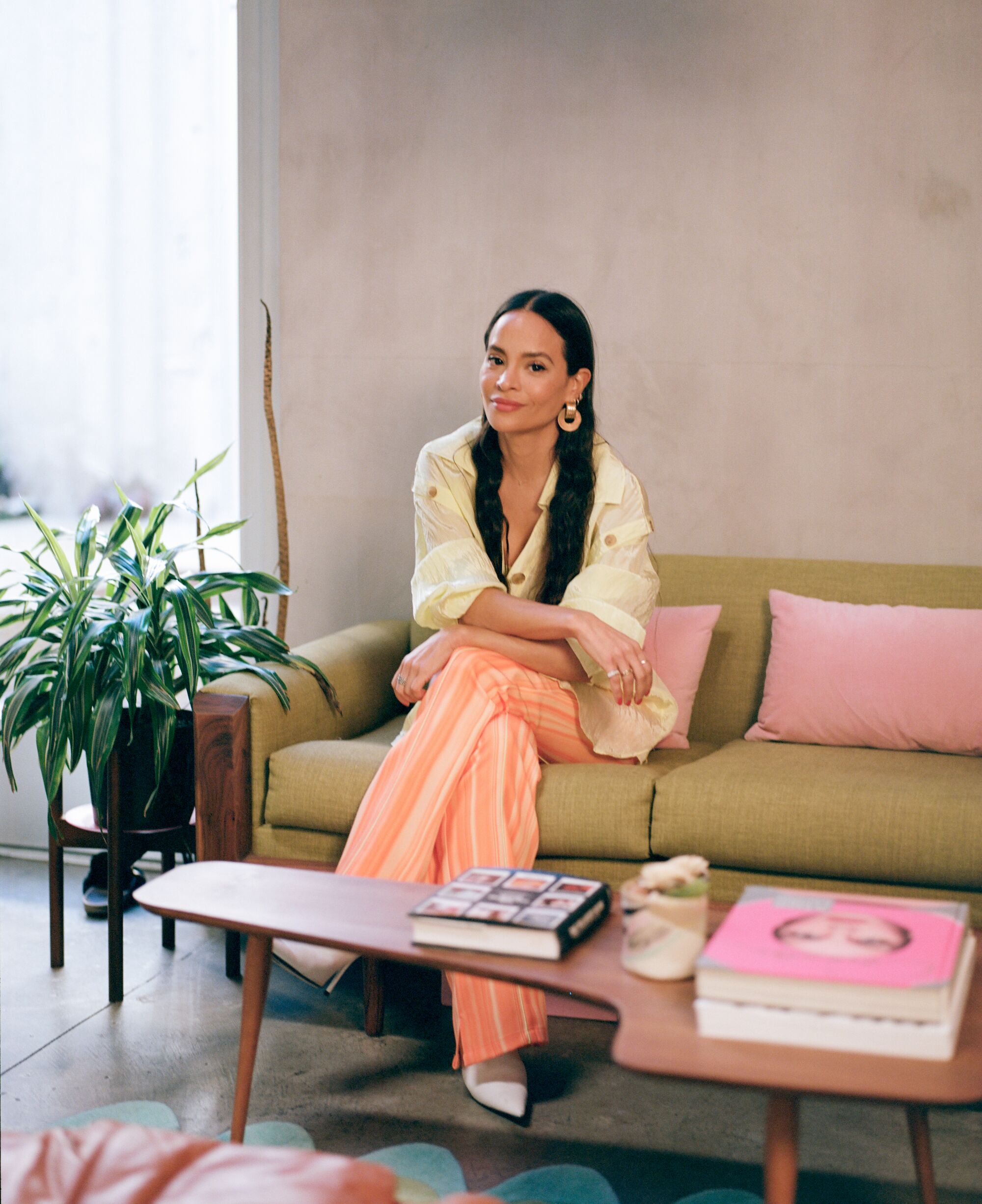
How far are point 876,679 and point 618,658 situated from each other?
27.8 inches

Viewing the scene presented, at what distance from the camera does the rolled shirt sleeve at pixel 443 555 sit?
238 cm

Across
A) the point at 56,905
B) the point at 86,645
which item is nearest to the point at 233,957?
the point at 56,905

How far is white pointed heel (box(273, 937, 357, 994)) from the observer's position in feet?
6.43

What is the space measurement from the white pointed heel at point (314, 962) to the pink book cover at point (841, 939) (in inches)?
31.5

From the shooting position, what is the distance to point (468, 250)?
3.19 meters

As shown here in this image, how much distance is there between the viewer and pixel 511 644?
7.65 feet

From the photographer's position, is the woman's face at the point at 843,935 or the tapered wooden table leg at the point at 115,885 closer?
the woman's face at the point at 843,935

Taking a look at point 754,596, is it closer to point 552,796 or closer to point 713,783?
point 713,783

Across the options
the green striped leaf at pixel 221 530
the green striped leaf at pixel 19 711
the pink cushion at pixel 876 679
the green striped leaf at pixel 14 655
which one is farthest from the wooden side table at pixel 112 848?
the pink cushion at pixel 876 679

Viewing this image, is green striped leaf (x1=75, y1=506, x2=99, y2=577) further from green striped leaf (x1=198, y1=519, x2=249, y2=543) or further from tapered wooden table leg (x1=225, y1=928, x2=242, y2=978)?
tapered wooden table leg (x1=225, y1=928, x2=242, y2=978)

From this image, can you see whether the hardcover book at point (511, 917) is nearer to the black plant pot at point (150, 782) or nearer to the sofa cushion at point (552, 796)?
→ the sofa cushion at point (552, 796)

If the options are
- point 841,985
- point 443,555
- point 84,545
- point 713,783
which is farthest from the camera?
point 84,545

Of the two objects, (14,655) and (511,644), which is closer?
(511,644)

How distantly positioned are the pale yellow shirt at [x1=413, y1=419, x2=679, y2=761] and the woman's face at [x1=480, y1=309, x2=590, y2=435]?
137 mm
